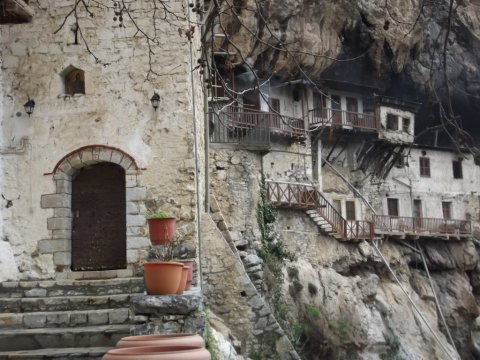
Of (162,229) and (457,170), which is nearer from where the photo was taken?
(162,229)

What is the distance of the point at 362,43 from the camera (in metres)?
25.1

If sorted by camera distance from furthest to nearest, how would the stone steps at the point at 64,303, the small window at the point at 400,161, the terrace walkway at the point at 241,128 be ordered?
1. the small window at the point at 400,161
2. the terrace walkway at the point at 241,128
3. the stone steps at the point at 64,303

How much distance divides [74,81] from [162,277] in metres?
4.27

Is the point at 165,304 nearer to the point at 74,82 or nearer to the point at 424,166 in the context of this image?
the point at 74,82

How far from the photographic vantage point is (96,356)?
7.16 metres

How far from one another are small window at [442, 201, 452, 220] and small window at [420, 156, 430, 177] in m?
1.72

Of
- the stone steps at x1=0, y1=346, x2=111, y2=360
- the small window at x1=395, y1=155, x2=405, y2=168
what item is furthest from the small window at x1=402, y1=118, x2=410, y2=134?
the stone steps at x1=0, y1=346, x2=111, y2=360

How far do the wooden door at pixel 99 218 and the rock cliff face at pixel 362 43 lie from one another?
1097 cm

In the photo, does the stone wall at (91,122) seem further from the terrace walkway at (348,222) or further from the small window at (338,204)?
the small window at (338,204)

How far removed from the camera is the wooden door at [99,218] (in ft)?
32.3

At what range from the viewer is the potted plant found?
28.4ft

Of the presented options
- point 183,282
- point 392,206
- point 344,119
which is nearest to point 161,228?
point 183,282

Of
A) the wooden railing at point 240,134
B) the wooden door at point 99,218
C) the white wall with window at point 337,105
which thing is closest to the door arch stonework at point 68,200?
the wooden door at point 99,218

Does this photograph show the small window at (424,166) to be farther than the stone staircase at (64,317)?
Yes
